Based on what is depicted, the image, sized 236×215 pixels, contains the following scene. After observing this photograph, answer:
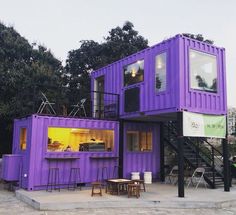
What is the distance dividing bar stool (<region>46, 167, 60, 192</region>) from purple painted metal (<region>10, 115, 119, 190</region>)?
12 centimetres

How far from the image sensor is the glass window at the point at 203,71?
10945 millimetres

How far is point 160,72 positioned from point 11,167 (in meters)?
6.35

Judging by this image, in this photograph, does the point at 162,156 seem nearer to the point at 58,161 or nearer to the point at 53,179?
the point at 58,161

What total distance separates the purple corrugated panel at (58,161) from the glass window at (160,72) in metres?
2.89

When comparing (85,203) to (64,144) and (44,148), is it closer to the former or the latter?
(44,148)

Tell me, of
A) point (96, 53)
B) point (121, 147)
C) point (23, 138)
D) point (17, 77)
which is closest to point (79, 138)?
point (121, 147)

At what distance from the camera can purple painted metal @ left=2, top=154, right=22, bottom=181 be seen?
11.3 meters

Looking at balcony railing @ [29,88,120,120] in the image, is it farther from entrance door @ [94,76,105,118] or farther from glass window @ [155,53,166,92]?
glass window @ [155,53,166,92]

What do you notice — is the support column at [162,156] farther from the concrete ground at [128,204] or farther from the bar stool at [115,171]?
the concrete ground at [128,204]

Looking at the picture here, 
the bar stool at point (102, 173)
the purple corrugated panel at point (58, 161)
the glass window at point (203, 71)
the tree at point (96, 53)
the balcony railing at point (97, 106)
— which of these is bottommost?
the bar stool at point (102, 173)

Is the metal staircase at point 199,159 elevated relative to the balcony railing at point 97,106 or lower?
lower

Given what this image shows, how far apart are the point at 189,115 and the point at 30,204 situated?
18.7ft

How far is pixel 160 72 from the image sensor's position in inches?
451

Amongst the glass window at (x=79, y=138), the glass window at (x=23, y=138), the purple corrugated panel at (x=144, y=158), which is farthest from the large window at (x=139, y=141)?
the glass window at (x=23, y=138)
